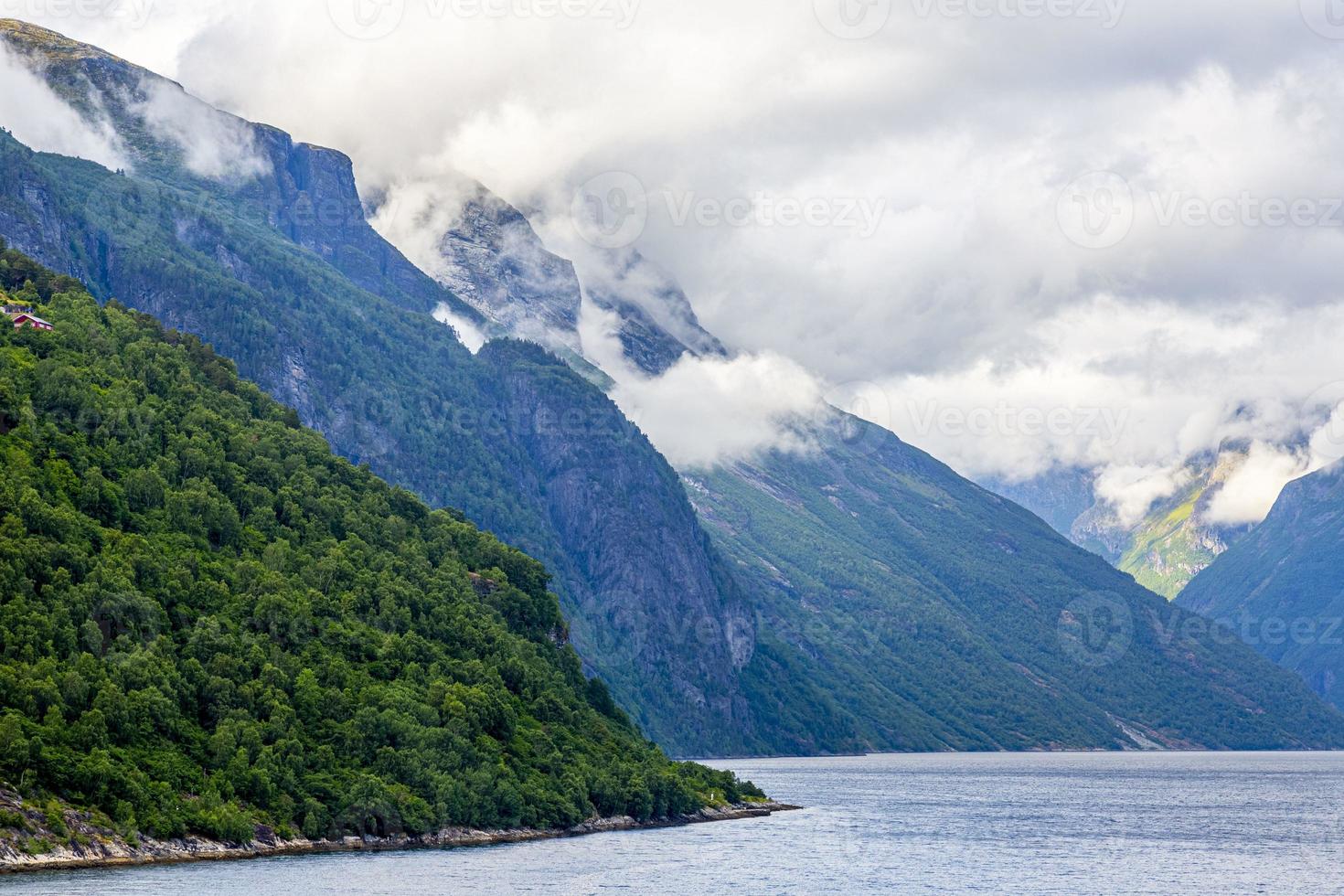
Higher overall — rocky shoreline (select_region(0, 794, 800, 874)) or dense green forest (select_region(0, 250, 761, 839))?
dense green forest (select_region(0, 250, 761, 839))

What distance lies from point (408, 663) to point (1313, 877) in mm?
106706

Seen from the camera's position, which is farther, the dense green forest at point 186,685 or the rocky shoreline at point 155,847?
the dense green forest at point 186,685

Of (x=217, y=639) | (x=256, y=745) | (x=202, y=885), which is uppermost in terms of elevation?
(x=217, y=639)

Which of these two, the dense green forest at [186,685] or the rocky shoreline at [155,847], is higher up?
the dense green forest at [186,685]

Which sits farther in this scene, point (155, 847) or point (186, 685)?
point (186, 685)

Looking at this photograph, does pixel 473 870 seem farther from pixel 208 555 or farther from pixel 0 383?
pixel 0 383

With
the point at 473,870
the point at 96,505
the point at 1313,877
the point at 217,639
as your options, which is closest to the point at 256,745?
the point at 217,639

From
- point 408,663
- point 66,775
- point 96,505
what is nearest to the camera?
point 66,775

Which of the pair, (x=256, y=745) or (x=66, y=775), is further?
(x=256, y=745)

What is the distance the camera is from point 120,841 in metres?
142

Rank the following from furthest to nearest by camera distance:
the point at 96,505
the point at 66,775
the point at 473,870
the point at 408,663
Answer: the point at 408,663
the point at 96,505
the point at 473,870
the point at 66,775

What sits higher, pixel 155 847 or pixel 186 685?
pixel 186 685

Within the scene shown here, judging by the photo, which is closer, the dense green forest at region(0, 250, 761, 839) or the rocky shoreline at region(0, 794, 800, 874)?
the rocky shoreline at region(0, 794, 800, 874)

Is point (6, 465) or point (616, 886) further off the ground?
point (6, 465)
